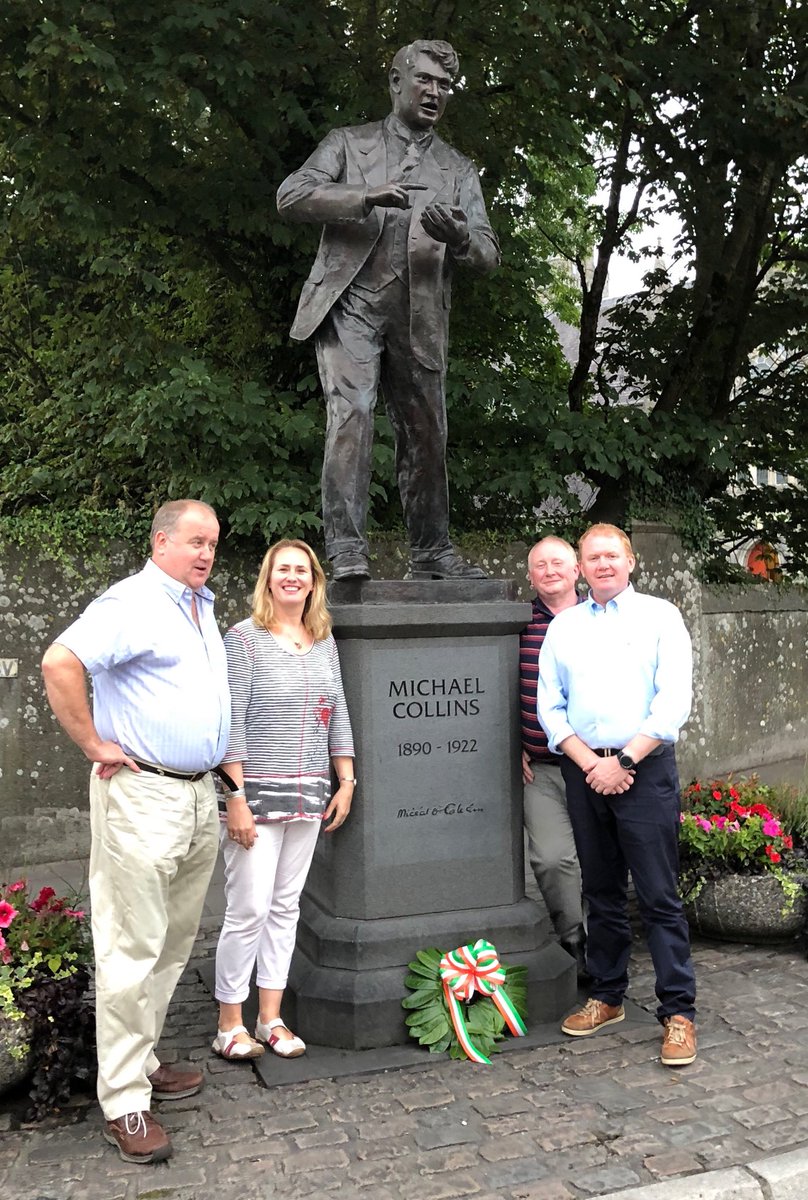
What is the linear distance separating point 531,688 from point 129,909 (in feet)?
6.84

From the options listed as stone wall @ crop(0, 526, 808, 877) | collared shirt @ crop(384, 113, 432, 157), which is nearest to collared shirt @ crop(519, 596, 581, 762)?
collared shirt @ crop(384, 113, 432, 157)

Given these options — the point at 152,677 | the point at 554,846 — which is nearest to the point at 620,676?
the point at 554,846

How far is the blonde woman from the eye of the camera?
13.9 feet

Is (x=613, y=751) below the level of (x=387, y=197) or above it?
below

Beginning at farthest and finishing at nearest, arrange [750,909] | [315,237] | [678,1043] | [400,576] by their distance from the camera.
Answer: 1. [400,576]
2. [315,237]
3. [750,909]
4. [678,1043]

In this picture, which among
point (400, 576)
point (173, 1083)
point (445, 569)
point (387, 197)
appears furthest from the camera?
point (400, 576)

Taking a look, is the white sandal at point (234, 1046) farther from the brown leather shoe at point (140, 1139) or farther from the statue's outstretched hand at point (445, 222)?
the statue's outstretched hand at point (445, 222)

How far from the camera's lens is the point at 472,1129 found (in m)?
3.67

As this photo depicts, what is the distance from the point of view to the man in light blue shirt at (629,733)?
4.20 m

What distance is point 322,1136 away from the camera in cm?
363

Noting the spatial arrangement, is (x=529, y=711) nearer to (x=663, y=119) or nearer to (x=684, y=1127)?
(x=684, y=1127)

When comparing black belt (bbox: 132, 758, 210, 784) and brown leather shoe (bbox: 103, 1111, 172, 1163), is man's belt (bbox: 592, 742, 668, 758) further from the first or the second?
brown leather shoe (bbox: 103, 1111, 172, 1163)

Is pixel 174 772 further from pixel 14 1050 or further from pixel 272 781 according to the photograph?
pixel 14 1050

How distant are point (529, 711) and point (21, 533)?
480 centimetres
